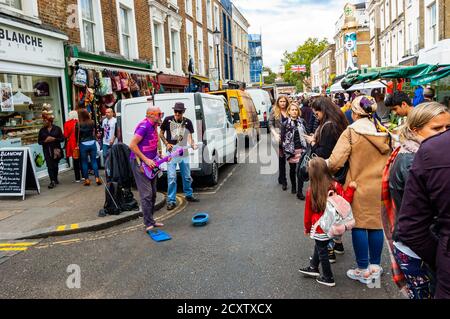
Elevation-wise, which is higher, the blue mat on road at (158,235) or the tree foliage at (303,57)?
the tree foliage at (303,57)

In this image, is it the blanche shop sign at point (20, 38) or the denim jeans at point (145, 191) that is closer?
the denim jeans at point (145, 191)

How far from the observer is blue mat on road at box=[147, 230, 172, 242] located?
5635 mm

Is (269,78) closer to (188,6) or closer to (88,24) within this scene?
(188,6)

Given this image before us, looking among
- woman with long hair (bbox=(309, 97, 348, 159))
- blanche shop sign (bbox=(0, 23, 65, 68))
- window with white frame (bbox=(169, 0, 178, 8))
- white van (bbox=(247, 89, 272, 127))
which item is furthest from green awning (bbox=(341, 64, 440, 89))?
window with white frame (bbox=(169, 0, 178, 8))

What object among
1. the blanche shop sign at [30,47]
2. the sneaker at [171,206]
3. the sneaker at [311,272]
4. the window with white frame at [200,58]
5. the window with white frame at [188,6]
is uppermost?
the window with white frame at [188,6]

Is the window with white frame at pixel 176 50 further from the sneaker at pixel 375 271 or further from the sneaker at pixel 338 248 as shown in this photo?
the sneaker at pixel 375 271

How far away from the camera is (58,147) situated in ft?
30.7

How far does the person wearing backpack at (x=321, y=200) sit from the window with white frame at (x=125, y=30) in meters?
13.3

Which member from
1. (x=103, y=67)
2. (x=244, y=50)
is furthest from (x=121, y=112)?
(x=244, y=50)

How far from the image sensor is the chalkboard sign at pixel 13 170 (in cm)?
820

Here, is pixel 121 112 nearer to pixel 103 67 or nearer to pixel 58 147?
pixel 58 147

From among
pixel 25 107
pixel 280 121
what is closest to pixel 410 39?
pixel 280 121

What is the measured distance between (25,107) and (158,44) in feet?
33.3

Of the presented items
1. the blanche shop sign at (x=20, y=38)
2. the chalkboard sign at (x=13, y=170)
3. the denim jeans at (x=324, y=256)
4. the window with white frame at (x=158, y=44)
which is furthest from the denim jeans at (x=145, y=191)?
the window with white frame at (x=158, y=44)
